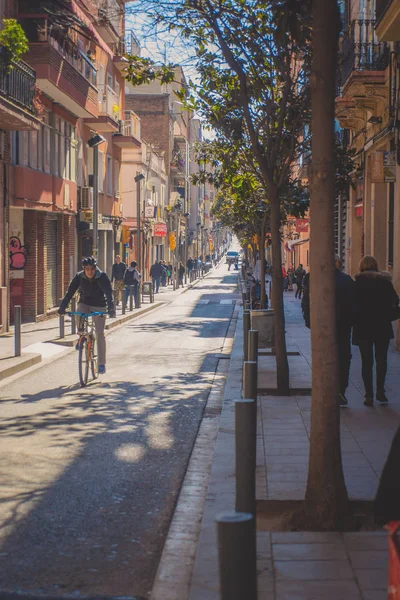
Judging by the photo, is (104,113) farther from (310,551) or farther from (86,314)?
(310,551)

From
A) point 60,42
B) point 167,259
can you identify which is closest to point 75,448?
point 60,42

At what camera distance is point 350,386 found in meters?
12.1

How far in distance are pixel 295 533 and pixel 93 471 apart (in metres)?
2.51

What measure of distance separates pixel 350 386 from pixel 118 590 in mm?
7656

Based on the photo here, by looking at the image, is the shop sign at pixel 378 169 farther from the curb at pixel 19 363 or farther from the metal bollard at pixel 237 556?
the metal bollard at pixel 237 556

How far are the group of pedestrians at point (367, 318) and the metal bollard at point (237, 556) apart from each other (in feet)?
24.5

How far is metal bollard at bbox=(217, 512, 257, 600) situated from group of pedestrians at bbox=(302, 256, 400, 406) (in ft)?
24.5

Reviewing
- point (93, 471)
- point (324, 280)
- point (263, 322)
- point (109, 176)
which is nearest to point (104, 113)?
point (109, 176)

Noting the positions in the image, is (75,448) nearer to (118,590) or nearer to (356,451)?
(356,451)

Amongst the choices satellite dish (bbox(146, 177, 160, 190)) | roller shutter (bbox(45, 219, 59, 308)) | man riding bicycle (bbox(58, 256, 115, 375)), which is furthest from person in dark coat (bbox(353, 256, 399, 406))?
satellite dish (bbox(146, 177, 160, 190))

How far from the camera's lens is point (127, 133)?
39844 mm

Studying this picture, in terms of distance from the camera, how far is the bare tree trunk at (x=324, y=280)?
18.4 ft

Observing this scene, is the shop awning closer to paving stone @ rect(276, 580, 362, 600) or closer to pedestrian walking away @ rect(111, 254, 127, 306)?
pedestrian walking away @ rect(111, 254, 127, 306)

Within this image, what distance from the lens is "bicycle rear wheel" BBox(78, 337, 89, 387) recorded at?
12492mm
